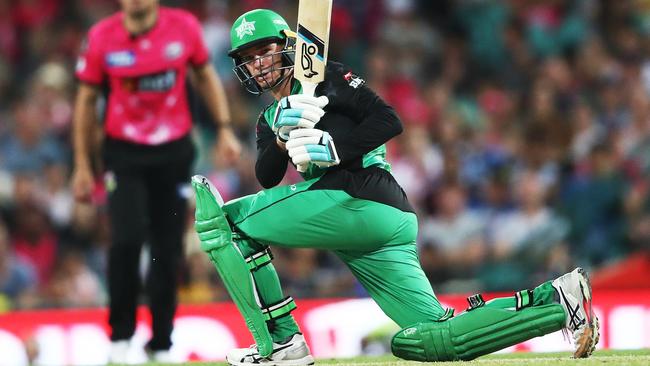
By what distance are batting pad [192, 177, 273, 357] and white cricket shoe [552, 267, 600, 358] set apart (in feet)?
4.01

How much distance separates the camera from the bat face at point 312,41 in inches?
205

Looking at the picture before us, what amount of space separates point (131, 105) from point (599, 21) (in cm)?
624

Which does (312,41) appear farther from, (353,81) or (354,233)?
(354,233)

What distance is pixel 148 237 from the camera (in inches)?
291

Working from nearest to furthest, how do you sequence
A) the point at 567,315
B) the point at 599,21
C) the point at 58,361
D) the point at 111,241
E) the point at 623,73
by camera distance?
the point at 567,315
the point at 111,241
the point at 58,361
the point at 623,73
the point at 599,21

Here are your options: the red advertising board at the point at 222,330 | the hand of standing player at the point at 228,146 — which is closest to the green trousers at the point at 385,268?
the hand of standing player at the point at 228,146

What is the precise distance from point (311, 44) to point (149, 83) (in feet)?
7.21

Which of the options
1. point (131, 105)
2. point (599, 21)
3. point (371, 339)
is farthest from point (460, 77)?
point (131, 105)

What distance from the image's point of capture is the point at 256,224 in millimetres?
5137

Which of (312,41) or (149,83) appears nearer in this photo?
(312,41)

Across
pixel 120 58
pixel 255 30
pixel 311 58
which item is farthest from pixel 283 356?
pixel 120 58

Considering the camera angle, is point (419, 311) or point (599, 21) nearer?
point (419, 311)

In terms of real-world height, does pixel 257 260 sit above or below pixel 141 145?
below

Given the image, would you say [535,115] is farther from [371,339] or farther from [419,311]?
[419,311]
